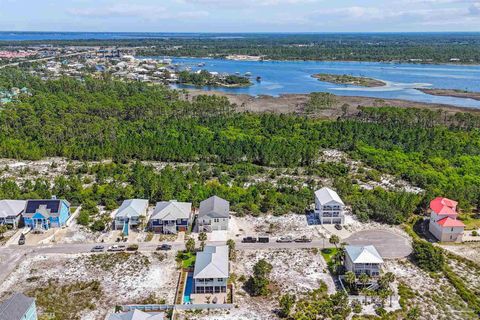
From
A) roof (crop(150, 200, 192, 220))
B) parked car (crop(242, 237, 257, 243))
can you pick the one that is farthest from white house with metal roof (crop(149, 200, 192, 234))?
parked car (crop(242, 237, 257, 243))

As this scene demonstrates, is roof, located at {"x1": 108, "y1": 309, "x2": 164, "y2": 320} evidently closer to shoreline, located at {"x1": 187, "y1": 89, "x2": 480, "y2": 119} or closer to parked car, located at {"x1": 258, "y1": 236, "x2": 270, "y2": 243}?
parked car, located at {"x1": 258, "y1": 236, "x2": 270, "y2": 243}

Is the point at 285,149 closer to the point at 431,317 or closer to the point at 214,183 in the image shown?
the point at 214,183

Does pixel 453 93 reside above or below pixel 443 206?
above

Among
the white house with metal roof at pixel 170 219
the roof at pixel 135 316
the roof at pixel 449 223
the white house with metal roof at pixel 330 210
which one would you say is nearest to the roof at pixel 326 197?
the white house with metal roof at pixel 330 210

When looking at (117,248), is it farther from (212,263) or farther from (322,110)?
(322,110)

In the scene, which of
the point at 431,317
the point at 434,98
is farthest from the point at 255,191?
the point at 434,98

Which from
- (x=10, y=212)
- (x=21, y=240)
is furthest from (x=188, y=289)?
(x=10, y=212)
